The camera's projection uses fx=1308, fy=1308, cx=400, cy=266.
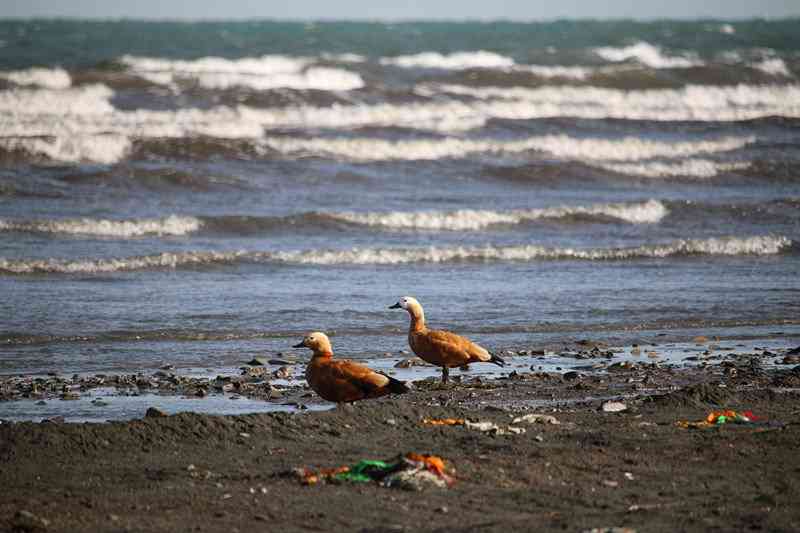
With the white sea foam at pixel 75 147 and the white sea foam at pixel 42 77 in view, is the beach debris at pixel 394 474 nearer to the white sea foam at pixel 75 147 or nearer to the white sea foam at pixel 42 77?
the white sea foam at pixel 75 147

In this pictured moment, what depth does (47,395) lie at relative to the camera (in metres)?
9.60

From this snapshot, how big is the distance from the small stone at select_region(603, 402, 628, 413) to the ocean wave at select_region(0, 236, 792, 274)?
25.1 feet

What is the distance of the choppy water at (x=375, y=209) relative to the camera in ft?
42.9

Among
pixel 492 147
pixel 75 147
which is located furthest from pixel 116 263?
pixel 492 147

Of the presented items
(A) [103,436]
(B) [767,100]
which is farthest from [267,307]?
(B) [767,100]

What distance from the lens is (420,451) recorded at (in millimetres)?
7652

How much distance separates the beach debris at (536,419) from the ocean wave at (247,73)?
28.9m

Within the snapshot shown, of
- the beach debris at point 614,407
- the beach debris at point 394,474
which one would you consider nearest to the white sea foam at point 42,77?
the beach debris at point 614,407

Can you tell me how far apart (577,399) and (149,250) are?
8.52m

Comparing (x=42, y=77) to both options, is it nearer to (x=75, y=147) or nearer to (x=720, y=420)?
(x=75, y=147)

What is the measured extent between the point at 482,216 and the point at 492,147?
9446 mm

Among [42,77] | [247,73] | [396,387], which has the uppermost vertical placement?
[247,73]

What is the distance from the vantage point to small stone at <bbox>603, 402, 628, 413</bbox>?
359 inches

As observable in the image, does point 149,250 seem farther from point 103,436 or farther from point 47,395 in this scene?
point 103,436
